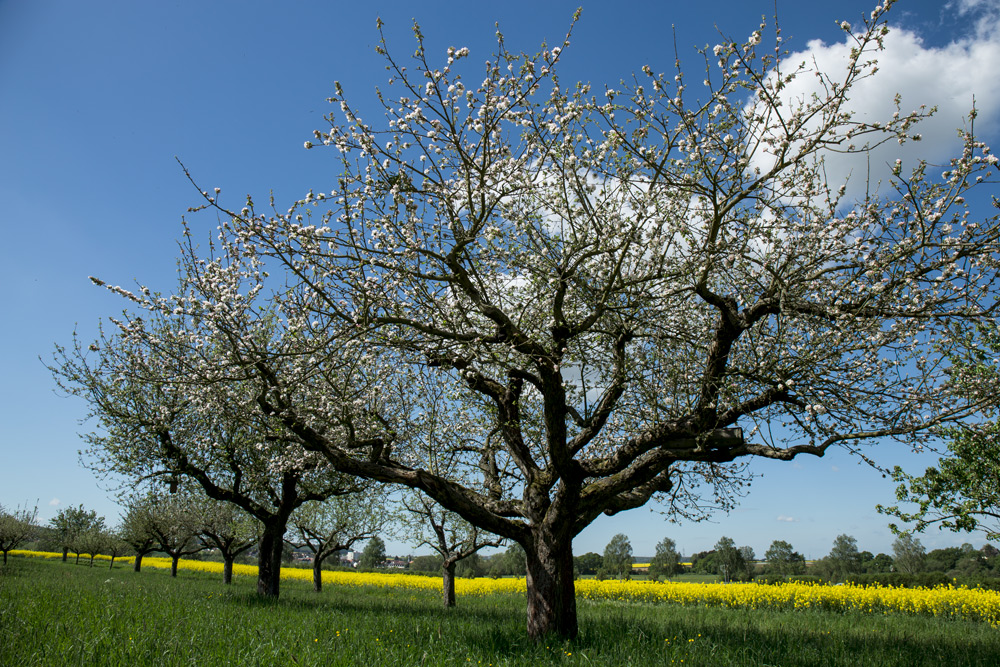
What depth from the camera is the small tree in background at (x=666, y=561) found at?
197ft

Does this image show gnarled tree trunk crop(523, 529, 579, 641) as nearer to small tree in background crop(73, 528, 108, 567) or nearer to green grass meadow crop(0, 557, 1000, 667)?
green grass meadow crop(0, 557, 1000, 667)

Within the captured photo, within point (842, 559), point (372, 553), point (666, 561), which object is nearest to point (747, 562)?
point (666, 561)

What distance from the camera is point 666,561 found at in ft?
219

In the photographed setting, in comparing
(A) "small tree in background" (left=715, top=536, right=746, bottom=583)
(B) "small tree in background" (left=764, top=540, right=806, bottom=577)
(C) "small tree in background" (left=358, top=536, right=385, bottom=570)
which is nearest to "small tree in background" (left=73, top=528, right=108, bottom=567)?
(C) "small tree in background" (left=358, top=536, right=385, bottom=570)

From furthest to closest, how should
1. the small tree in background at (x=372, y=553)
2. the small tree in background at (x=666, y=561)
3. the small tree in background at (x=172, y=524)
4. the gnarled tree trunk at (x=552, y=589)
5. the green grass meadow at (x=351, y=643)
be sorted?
1. the small tree in background at (x=372, y=553)
2. the small tree in background at (x=666, y=561)
3. the small tree in background at (x=172, y=524)
4. the gnarled tree trunk at (x=552, y=589)
5. the green grass meadow at (x=351, y=643)

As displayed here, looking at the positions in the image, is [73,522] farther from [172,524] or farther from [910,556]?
[910,556]

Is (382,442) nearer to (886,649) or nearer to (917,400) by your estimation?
(917,400)

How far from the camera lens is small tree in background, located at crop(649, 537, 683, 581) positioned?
6000 centimetres

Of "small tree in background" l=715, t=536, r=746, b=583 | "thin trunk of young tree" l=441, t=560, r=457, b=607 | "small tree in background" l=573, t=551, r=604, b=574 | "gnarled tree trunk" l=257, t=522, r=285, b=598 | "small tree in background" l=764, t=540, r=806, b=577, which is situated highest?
"gnarled tree trunk" l=257, t=522, r=285, b=598

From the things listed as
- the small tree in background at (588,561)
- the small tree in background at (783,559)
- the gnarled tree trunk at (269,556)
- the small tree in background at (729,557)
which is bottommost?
the small tree in background at (588,561)

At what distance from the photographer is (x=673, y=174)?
23.5 ft

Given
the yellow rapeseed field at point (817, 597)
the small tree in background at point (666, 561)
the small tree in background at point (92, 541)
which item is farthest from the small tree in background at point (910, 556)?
the small tree in background at point (92, 541)

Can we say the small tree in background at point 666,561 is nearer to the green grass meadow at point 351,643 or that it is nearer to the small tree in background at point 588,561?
the small tree in background at point 588,561

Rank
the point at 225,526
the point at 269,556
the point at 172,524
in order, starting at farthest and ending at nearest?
the point at 172,524 → the point at 225,526 → the point at 269,556
